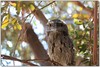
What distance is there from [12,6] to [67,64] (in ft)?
1.76

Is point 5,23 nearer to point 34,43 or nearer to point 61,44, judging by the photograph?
point 61,44

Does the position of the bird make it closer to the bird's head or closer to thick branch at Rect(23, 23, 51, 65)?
the bird's head

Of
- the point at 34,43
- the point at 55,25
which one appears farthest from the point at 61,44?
the point at 34,43

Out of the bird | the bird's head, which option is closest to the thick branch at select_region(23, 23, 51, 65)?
the bird

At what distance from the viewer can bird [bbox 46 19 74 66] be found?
6.11 ft

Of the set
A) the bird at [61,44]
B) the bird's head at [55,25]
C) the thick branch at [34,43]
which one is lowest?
the thick branch at [34,43]

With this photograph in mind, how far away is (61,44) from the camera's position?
191cm

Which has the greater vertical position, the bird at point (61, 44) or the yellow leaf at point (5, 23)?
the yellow leaf at point (5, 23)

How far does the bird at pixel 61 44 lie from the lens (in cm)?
186

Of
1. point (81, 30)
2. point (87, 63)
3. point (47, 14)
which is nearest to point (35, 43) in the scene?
point (47, 14)

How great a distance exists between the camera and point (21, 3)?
6.82 ft

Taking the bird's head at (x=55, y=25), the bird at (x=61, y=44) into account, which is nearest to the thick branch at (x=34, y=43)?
the bird at (x=61, y=44)

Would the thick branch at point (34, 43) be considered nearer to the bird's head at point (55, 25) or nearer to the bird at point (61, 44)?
the bird at point (61, 44)

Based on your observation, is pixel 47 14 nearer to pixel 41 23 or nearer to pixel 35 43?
pixel 41 23
